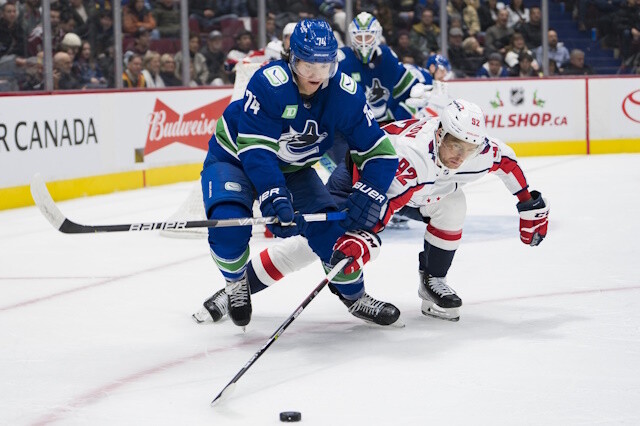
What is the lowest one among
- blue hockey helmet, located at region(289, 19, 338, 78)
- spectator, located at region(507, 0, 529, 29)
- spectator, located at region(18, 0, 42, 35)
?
spectator, located at region(507, 0, 529, 29)

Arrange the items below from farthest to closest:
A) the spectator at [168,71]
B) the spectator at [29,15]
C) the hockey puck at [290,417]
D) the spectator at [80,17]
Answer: the spectator at [168,71], the spectator at [80,17], the spectator at [29,15], the hockey puck at [290,417]

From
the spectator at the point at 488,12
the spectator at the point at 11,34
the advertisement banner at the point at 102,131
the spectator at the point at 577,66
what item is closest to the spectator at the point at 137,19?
the advertisement banner at the point at 102,131

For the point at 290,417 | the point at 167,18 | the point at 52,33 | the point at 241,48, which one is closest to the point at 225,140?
the point at 290,417

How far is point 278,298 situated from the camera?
160 inches

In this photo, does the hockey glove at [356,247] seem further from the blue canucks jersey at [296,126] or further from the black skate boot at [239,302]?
the black skate boot at [239,302]

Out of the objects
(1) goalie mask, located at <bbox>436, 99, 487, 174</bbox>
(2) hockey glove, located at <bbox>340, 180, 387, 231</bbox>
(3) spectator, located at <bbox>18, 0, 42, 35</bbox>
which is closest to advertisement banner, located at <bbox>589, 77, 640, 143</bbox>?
(3) spectator, located at <bbox>18, 0, 42, 35</bbox>

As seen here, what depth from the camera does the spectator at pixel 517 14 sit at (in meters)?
10.7

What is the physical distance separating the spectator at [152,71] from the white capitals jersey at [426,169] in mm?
5246

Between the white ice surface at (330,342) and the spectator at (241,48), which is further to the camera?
the spectator at (241,48)

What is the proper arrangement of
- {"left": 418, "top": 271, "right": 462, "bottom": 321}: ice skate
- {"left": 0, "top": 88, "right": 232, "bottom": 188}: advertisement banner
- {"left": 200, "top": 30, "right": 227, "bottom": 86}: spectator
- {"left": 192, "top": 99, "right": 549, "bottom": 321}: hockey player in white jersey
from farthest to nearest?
{"left": 200, "top": 30, "right": 227, "bottom": 86}: spectator < {"left": 0, "top": 88, "right": 232, "bottom": 188}: advertisement banner < {"left": 418, "top": 271, "right": 462, "bottom": 321}: ice skate < {"left": 192, "top": 99, "right": 549, "bottom": 321}: hockey player in white jersey

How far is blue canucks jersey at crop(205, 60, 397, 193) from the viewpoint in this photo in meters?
3.18

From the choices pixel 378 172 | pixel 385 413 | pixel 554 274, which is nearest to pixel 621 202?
pixel 554 274

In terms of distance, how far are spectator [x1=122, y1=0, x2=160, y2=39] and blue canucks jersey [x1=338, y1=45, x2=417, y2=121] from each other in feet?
9.62

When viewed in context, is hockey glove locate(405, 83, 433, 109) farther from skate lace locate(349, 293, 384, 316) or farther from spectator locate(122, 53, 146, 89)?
spectator locate(122, 53, 146, 89)
